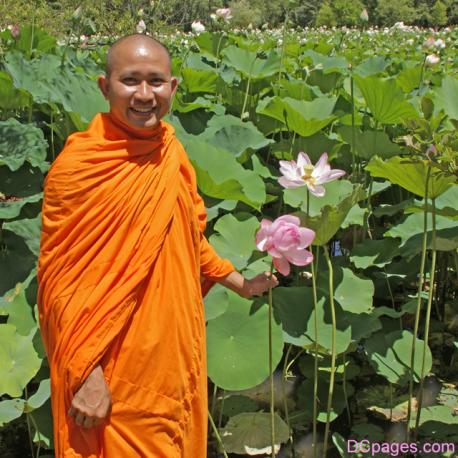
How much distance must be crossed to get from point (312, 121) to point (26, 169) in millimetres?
1039

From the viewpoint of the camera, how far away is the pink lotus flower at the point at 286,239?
1367mm

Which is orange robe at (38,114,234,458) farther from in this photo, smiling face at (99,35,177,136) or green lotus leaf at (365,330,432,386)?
green lotus leaf at (365,330,432,386)

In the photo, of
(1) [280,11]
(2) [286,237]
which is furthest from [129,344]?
(1) [280,11]

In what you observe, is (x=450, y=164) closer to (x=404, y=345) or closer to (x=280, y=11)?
(x=404, y=345)

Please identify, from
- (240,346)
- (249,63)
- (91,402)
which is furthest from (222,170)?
(249,63)

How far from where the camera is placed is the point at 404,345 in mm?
2064

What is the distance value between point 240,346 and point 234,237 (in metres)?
0.44

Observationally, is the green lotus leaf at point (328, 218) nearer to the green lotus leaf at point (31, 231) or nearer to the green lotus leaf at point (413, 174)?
the green lotus leaf at point (413, 174)

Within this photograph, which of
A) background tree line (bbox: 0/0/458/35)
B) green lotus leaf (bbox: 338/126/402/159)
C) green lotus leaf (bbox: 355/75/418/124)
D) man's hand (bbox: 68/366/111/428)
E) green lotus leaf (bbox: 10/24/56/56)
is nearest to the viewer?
man's hand (bbox: 68/366/111/428)

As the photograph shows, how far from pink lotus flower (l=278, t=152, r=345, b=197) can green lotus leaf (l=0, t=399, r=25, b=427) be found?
81 centimetres

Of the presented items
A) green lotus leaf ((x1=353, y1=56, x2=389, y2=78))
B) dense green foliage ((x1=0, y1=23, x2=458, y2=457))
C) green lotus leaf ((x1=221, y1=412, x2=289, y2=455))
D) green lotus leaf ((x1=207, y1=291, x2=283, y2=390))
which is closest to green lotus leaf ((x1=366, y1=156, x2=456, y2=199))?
dense green foliage ((x1=0, y1=23, x2=458, y2=457))

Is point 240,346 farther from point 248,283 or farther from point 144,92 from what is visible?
point 144,92

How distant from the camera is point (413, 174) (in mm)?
1846

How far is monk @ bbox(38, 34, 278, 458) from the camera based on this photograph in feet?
4.03
